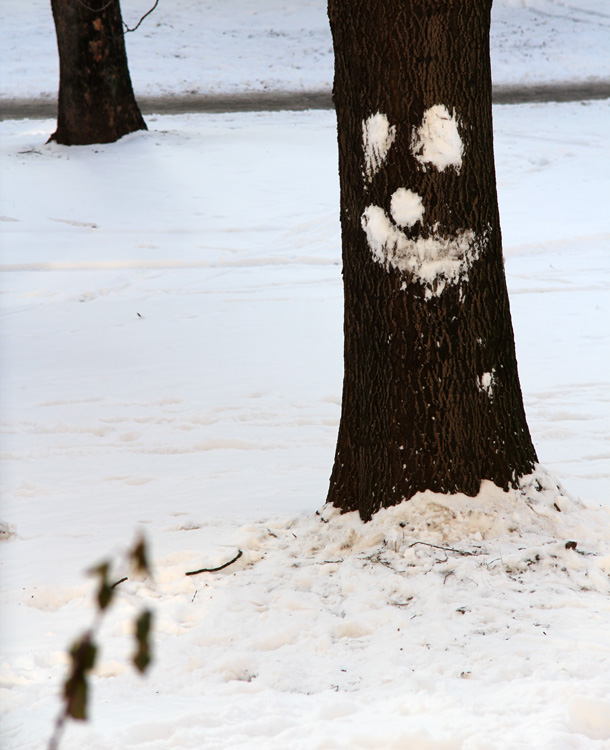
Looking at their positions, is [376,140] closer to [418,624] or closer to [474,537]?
[474,537]

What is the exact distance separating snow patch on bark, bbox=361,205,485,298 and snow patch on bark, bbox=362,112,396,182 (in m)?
0.16

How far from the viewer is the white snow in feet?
10.5

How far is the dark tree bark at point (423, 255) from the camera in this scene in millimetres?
3146

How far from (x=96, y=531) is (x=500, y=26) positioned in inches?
938

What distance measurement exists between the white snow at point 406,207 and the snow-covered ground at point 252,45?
16.6 m

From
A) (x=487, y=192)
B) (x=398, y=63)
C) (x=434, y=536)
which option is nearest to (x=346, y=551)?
(x=434, y=536)

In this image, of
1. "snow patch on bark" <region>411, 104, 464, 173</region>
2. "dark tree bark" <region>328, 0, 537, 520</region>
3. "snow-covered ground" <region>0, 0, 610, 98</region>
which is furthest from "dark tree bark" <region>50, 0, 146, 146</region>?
"snow patch on bark" <region>411, 104, 464, 173</region>

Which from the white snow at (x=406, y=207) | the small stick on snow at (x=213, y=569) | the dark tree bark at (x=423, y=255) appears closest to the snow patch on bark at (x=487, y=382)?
the dark tree bark at (x=423, y=255)

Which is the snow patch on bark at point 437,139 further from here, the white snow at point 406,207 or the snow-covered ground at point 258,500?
the snow-covered ground at point 258,500

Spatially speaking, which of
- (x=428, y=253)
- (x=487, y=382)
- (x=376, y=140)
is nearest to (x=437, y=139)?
(x=376, y=140)

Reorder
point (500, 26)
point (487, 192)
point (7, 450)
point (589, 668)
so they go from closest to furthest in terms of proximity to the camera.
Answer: point (589, 668) < point (487, 192) < point (7, 450) < point (500, 26)

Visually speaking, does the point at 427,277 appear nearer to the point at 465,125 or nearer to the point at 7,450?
Result: the point at 465,125

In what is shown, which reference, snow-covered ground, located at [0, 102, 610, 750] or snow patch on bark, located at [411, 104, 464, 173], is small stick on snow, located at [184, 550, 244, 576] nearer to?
snow-covered ground, located at [0, 102, 610, 750]

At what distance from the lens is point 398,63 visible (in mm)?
3125
